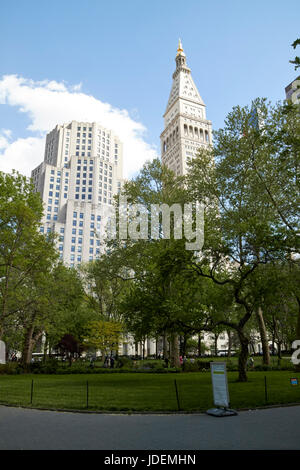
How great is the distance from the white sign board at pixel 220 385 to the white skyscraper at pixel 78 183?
362 ft

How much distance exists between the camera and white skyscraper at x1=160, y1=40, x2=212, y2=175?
525 feet

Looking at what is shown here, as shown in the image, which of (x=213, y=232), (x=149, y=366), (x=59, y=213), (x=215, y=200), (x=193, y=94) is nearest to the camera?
(x=213, y=232)

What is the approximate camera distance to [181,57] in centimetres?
18475

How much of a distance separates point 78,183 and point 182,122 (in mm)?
59709

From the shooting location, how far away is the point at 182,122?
166m

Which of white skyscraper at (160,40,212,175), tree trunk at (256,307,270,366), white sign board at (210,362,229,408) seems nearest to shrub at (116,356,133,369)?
tree trunk at (256,307,270,366)

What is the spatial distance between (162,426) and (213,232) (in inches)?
540

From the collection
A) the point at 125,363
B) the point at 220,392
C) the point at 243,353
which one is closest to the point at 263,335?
the point at 243,353

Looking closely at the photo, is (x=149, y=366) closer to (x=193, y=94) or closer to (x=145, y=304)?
(x=145, y=304)

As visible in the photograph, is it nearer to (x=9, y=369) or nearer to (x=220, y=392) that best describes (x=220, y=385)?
(x=220, y=392)

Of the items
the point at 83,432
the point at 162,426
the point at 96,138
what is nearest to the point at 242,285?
the point at 162,426

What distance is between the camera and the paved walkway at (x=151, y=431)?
7589mm

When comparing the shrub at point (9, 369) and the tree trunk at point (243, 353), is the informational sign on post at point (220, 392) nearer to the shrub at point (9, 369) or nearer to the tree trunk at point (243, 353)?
the tree trunk at point (243, 353)

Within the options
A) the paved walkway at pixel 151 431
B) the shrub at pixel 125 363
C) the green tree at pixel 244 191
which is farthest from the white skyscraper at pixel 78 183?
the paved walkway at pixel 151 431
